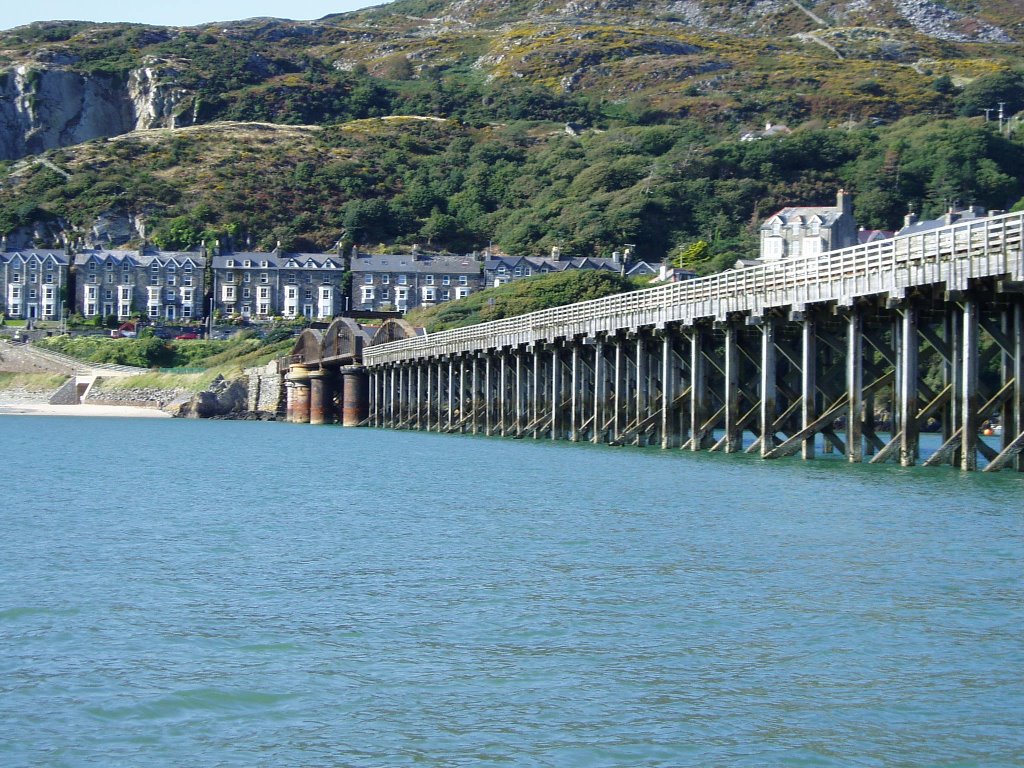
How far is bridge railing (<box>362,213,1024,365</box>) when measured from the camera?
1243 inches

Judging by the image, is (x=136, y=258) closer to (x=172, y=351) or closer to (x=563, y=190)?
(x=172, y=351)

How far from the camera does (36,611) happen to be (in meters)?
17.7

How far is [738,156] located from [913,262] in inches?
5802

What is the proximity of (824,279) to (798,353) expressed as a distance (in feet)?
27.1

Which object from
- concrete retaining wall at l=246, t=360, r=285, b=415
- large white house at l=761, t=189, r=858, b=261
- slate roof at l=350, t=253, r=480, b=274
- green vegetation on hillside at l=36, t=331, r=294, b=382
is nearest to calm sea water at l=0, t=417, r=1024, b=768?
concrete retaining wall at l=246, t=360, r=285, b=415

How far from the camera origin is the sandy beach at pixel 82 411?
4136 inches

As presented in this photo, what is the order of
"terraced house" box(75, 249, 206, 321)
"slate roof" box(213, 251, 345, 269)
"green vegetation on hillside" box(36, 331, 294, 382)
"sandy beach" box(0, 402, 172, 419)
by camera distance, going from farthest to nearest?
"slate roof" box(213, 251, 345, 269), "terraced house" box(75, 249, 206, 321), "green vegetation on hillside" box(36, 331, 294, 382), "sandy beach" box(0, 402, 172, 419)

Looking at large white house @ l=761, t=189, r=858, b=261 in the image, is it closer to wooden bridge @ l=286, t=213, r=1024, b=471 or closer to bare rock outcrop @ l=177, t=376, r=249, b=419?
bare rock outcrop @ l=177, t=376, r=249, b=419

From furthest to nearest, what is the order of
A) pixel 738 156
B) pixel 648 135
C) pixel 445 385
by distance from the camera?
pixel 648 135 → pixel 738 156 → pixel 445 385

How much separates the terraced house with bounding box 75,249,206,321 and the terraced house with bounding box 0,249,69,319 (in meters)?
2.11

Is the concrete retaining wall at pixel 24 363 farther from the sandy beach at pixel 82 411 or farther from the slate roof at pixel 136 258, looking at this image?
the slate roof at pixel 136 258

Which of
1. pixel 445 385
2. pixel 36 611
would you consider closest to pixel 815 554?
pixel 36 611

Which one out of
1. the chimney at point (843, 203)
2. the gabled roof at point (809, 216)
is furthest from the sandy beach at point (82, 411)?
the chimney at point (843, 203)

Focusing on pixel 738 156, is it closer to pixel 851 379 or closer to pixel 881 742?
pixel 851 379
